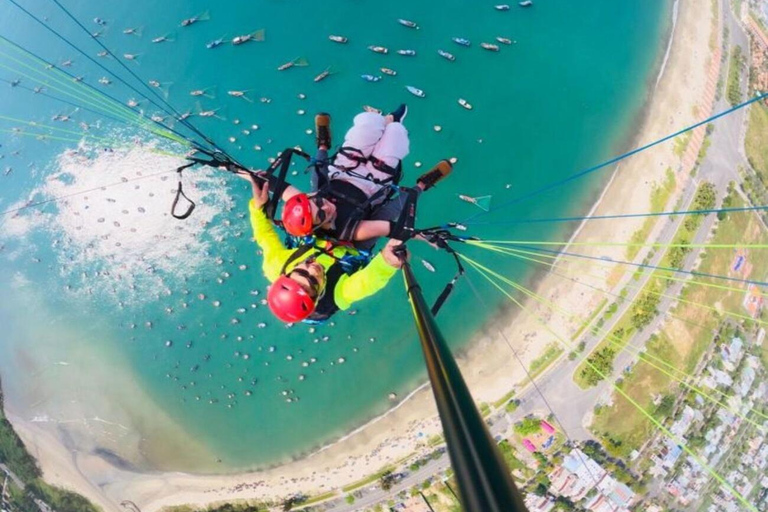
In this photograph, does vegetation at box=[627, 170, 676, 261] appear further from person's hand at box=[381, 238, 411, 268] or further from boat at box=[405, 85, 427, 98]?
person's hand at box=[381, 238, 411, 268]

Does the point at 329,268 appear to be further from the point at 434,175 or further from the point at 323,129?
the point at 323,129

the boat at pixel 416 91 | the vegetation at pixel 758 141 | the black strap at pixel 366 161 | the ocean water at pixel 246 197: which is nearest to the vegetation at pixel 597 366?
the ocean water at pixel 246 197

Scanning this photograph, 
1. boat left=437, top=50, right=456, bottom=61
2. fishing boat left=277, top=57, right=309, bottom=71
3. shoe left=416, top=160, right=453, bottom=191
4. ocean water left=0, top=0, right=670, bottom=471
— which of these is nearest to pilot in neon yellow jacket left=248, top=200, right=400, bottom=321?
shoe left=416, top=160, right=453, bottom=191

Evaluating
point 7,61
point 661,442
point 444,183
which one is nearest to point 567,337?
point 661,442

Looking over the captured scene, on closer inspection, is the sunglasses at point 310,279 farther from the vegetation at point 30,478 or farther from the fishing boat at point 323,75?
the vegetation at point 30,478

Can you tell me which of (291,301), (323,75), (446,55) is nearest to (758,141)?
(446,55)

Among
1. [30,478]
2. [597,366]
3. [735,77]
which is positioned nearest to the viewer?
[597,366]

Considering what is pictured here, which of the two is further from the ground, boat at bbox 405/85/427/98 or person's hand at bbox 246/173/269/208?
boat at bbox 405/85/427/98
